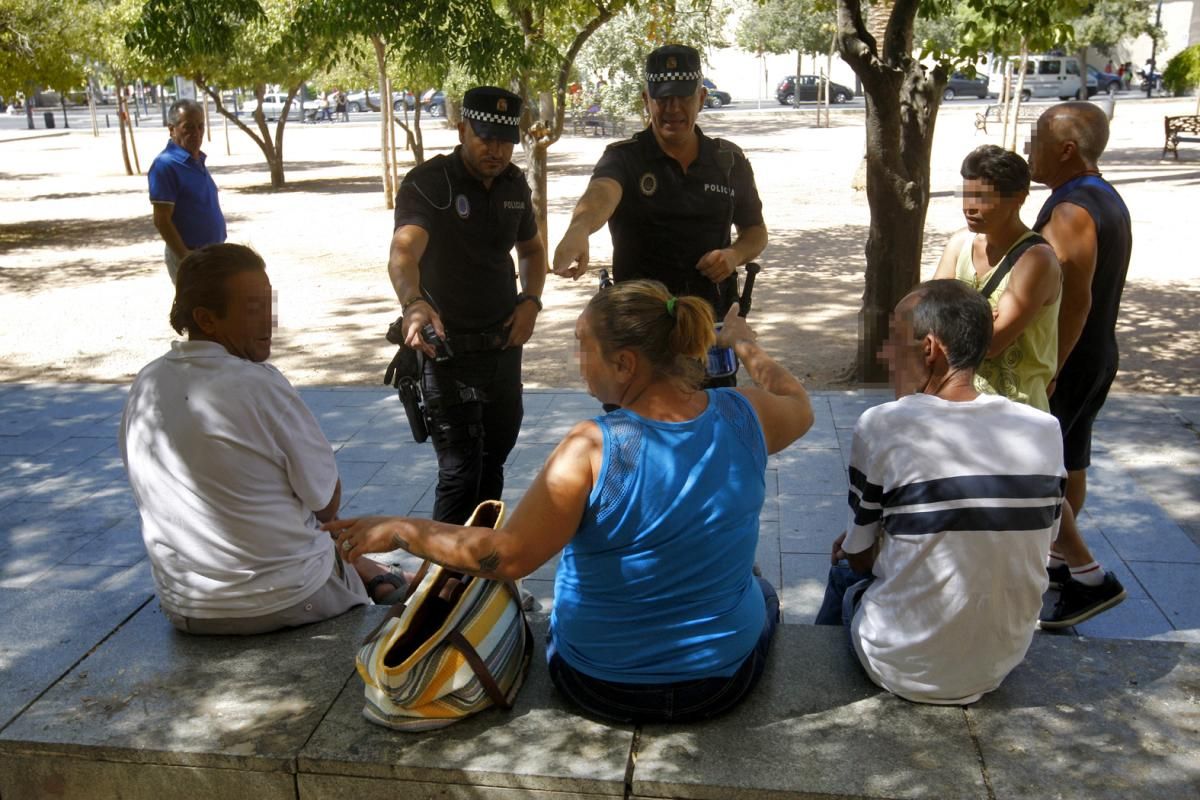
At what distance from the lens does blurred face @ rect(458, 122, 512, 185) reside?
157 inches

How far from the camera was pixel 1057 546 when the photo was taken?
395 centimetres

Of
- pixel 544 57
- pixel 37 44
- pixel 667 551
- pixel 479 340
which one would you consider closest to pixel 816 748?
pixel 667 551

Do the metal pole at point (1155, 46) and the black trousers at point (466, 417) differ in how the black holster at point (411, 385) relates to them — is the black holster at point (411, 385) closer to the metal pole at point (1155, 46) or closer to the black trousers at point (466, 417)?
the black trousers at point (466, 417)

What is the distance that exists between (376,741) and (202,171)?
18.7ft

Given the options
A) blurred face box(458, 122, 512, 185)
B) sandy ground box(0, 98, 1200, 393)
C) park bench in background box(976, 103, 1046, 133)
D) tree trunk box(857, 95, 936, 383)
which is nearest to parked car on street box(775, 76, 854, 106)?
park bench in background box(976, 103, 1046, 133)

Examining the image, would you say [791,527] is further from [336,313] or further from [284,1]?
[284,1]

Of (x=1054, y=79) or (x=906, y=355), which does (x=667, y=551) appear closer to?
(x=906, y=355)

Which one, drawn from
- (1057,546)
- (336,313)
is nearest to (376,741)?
(1057,546)

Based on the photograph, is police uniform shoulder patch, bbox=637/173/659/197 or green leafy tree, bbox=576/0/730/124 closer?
police uniform shoulder patch, bbox=637/173/659/197

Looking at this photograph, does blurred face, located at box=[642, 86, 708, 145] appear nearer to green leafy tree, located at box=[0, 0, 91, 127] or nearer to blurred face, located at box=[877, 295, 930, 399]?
blurred face, located at box=[877, 295, 930, 399]

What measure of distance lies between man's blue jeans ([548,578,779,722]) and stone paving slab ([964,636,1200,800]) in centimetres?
58

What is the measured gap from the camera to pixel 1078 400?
13.5 ft

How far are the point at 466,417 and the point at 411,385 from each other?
0.76 feet

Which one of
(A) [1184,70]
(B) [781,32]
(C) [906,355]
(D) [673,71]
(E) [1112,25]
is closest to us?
(C) [906,355]
